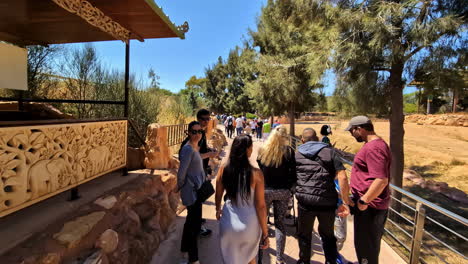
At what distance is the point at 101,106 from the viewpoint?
19.5ft

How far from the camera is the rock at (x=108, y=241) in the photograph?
2.12 m

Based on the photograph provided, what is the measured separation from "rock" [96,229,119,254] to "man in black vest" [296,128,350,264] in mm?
1921

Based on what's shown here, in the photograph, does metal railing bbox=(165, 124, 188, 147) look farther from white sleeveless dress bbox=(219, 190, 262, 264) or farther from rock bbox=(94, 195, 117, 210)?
white sleeveless dress bbox=(219, 190, 262, 264)

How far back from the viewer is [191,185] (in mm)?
2514

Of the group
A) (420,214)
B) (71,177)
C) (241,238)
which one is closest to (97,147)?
(71,177)

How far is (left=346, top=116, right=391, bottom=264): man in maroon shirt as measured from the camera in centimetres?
206

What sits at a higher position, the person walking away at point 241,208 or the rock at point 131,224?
the person walking away at point 241,208

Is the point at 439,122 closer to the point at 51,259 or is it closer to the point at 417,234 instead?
the point at 417,234

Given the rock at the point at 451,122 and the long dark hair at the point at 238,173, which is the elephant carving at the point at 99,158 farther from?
the rock at the point at 451,122

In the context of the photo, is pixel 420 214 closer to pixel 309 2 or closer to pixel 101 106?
pixel 309 2

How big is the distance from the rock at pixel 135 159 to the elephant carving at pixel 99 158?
3.85 feet

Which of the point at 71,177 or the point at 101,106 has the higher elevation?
the point at 101,106

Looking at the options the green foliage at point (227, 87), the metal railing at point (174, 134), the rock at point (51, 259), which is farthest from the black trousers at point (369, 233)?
the green foliage at point (227, 87)

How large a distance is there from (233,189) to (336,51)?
15.4 feet
